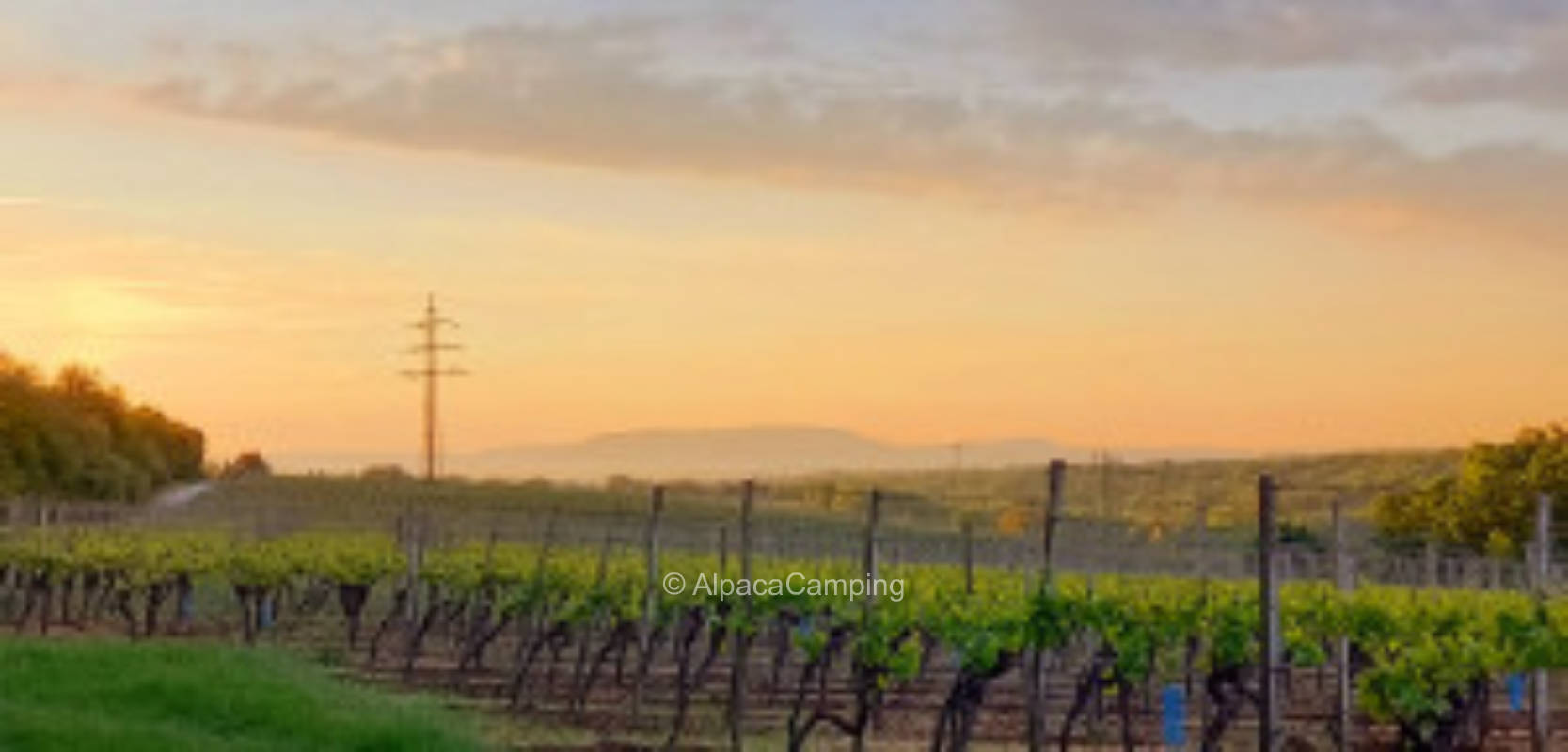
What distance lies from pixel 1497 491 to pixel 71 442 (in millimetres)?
38232

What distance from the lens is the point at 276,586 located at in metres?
36.4

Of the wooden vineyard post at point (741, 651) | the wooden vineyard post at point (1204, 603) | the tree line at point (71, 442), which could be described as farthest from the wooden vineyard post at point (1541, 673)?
the tree line at point (71, 442)

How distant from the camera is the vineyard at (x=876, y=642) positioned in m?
18.8

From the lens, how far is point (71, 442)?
235 ft

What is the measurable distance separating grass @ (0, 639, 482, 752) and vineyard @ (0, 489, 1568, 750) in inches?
108

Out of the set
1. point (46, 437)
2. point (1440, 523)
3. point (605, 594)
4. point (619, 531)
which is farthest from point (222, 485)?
point (605, 594)

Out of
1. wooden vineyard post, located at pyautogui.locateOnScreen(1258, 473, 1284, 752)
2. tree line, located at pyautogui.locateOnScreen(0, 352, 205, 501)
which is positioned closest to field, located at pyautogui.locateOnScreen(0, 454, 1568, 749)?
wooden vineyard post, located at pyautogui.locateOnScreen(1258, 473, 1284, 752)

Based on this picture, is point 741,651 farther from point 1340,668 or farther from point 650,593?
point 1340,668

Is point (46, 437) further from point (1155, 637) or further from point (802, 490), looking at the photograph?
point (1155, 637)

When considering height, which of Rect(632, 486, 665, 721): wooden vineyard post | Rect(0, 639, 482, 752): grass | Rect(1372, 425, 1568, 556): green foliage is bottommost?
Rect(0, 639, 482, 752): grass

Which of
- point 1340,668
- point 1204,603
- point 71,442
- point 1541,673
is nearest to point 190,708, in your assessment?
point 1204,603

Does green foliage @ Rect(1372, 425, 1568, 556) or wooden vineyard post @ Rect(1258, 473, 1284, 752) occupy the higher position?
green foliage @ Rect(1372, 425, 1568, 556)

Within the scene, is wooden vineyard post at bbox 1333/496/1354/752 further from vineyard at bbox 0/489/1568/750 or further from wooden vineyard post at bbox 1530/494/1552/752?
wooden vineyard post at bbox 1530/494/1552/752

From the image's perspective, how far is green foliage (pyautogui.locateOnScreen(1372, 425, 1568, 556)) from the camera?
53.7 metres
